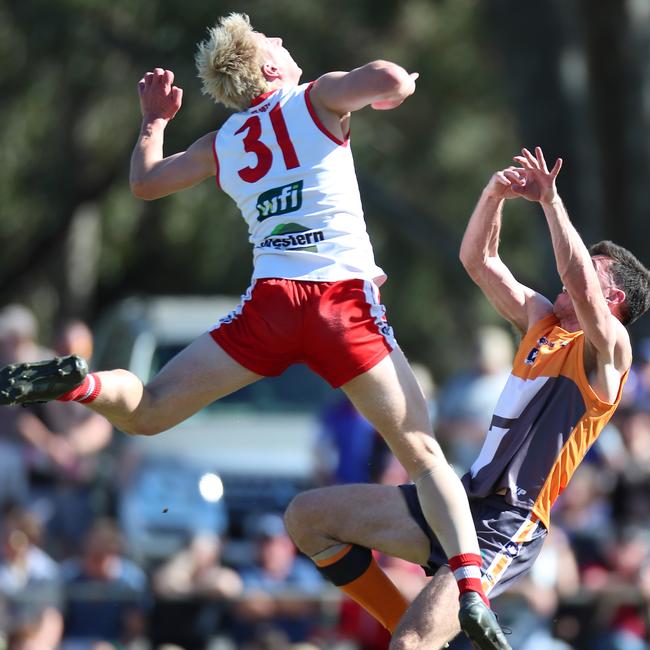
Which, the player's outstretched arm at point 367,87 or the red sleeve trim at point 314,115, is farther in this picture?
the red sleeve trim at point 314,115

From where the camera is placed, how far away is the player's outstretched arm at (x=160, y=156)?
223 inches

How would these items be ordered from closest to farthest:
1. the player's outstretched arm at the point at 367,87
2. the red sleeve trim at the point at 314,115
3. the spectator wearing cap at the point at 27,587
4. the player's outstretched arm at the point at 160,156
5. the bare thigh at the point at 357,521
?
the player's outstretched arm at the point at 367,87 < the red sleeve trim at the point at 314,115 < the player's outstretched arm at the point at 160,156 < the bare thigh at the point at 357,521 < the spectator wearing cap at the point at 27,587

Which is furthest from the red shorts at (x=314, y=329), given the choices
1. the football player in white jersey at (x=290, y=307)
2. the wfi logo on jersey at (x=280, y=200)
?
the wfi logo on jersey at (x=280, y=200)

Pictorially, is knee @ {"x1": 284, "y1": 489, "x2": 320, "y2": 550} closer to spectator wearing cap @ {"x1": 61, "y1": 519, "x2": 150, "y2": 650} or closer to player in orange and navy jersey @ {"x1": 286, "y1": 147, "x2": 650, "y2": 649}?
player in orange and navy jersey @ {"x1": 286, "y1": 147, "x2": 650, "y2": 649}

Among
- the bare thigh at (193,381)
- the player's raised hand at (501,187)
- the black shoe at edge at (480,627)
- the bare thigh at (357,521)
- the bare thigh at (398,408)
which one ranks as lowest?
the black shoe at edge at (480,627)

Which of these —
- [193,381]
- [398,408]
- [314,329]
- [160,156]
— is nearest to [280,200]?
[314,329]

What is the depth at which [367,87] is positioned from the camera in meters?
5.13

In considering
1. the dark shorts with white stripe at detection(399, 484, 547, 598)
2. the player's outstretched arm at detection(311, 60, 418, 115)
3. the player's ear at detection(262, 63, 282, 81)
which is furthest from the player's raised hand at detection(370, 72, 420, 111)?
the dark shorts with white stripe at detection(399, 484, 547, 598)

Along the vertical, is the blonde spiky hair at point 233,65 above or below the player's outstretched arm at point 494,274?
above

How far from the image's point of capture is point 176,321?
1151 centimetres

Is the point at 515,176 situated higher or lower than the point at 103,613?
higher

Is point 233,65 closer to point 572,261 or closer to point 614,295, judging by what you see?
point 572,261

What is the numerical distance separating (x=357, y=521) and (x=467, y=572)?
0.62 m

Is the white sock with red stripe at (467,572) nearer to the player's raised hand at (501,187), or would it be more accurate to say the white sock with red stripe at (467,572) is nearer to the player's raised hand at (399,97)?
the player's raised hand at (501,187)
